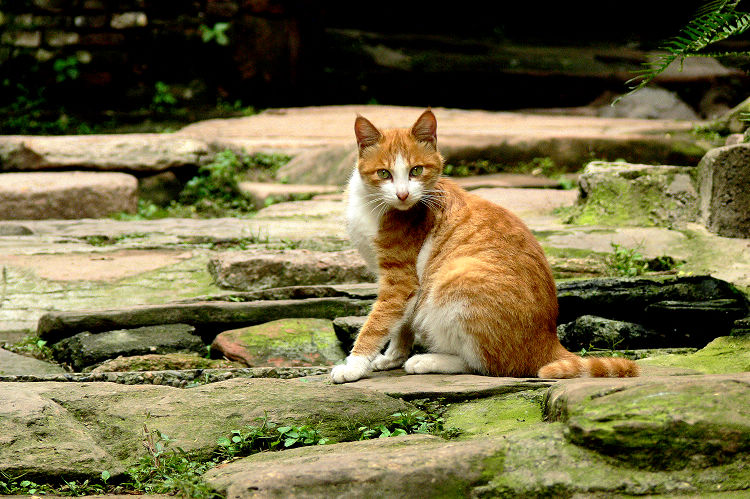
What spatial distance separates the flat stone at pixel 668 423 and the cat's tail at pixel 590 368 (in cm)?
58

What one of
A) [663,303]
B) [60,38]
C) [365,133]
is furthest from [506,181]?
[60,38]

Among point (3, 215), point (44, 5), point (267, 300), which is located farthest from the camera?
point (44, 5)

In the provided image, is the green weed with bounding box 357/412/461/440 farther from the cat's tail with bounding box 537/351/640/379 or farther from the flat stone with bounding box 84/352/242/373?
the flat stone with bounding box 84/352/242/373

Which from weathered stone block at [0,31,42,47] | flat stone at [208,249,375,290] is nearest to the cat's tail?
flat stone at [208,249,375,290]

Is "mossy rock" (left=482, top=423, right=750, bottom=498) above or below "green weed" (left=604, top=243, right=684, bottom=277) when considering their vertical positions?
below

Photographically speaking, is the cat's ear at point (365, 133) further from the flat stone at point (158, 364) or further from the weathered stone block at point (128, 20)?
the weathered stone block at point (128, 20)

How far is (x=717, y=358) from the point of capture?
135 inches

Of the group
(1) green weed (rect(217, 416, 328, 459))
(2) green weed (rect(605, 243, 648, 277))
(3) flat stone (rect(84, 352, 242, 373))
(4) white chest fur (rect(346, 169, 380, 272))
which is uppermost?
(4) white chest fur (rect(346, 169, 380, 272))

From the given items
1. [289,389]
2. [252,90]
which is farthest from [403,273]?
[252,90]

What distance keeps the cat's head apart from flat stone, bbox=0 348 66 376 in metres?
1.73

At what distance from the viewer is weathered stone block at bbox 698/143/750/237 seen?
184 inches

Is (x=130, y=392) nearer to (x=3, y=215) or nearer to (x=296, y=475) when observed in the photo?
(x=296, y=475)

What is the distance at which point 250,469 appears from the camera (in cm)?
247

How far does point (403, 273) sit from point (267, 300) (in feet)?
3.71
